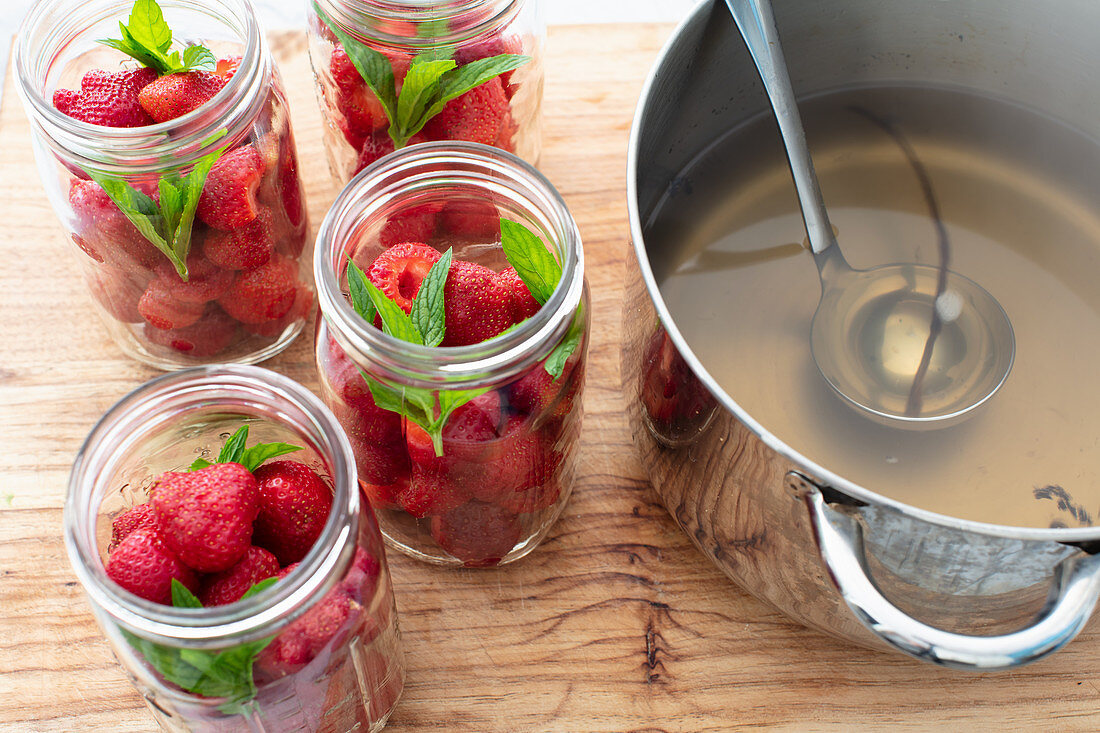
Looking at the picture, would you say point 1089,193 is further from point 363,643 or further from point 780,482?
point 363,643

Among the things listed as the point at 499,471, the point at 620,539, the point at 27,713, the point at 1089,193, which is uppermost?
the point at 1089,193

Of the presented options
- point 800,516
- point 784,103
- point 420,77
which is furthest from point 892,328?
point 420,77

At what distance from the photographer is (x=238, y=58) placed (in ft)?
2.34

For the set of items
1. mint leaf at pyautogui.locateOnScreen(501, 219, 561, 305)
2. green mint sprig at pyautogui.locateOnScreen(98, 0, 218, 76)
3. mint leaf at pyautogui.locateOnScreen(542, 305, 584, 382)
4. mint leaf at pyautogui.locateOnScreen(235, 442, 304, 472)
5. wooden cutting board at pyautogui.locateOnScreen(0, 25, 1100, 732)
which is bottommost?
wooden cutting board at pyautogui.locateOnScreen(0, 25, 1100, 732)

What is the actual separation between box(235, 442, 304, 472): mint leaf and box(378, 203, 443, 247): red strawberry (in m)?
0.15

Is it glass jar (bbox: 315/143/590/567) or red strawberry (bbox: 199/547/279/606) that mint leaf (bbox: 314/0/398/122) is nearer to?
glass jar (bbox: 315/143/590/567)

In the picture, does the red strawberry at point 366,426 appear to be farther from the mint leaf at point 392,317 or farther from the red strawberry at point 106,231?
the red strawberry at point 106,231

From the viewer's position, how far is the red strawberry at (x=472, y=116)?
70 cm

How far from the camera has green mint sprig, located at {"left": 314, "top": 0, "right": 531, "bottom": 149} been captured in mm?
672

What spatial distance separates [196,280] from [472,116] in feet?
0.73

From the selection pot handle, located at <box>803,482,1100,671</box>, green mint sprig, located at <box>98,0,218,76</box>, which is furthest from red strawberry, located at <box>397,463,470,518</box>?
green mint sprig, located at <box>98,0,218,76</box>

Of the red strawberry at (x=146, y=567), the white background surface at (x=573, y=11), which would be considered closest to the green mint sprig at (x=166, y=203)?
the red strawberry at (x=146, y=567)

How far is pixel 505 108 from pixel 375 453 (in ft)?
0.92

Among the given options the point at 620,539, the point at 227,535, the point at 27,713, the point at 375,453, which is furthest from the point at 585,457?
the point at 27,713
